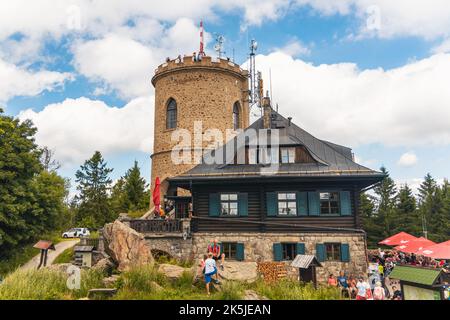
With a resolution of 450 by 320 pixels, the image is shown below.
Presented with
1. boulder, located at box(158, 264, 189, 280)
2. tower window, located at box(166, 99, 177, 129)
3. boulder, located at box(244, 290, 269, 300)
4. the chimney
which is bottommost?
boulder, located at box(244, 290, 269, 300)

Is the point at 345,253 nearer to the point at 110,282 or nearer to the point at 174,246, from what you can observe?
the point at 174,246

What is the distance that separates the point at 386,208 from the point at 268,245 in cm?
3010

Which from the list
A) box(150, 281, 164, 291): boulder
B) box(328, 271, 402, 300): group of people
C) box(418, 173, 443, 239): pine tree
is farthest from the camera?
box(418, 173, 443, 239): pine tree

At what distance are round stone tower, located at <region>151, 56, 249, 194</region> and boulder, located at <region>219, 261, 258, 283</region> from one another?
46.4ft

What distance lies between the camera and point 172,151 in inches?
1098

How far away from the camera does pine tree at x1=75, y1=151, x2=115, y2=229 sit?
1513 inches

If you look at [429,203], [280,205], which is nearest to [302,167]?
[280,205]

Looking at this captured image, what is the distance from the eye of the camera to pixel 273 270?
58.5ft

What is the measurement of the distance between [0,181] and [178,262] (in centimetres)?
1315

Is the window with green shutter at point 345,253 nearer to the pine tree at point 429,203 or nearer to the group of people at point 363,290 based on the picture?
the group of people at point 363,290

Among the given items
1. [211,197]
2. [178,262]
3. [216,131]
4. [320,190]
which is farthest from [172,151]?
[320,190]

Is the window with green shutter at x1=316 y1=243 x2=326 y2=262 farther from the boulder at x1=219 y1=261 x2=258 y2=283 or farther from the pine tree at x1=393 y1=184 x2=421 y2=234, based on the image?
the pine tree at x1=393 y1=184 x2=421 y2=234

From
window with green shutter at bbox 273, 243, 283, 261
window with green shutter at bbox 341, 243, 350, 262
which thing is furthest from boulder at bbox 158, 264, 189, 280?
window with green shutter at bbox 341, 243, 350, 262
